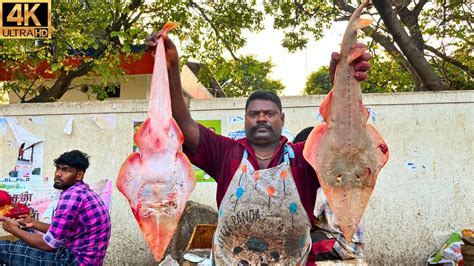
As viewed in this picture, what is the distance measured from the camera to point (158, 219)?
7.37 ft

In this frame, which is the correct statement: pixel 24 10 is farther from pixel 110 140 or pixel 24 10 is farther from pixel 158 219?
pixel 158 219

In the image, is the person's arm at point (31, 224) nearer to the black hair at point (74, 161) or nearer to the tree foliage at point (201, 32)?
the black hair at point (74, 161)

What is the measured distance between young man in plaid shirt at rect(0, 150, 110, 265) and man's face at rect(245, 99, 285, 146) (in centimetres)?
196

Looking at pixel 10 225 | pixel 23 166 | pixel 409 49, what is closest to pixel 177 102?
pixel 10 225

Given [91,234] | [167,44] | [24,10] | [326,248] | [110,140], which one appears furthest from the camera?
[24,10]

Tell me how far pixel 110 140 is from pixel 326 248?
154 inches

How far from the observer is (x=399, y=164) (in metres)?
6.14

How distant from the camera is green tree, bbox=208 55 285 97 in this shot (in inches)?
360

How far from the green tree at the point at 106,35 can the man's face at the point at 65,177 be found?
417cm

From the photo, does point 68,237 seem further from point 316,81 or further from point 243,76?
point 316,81

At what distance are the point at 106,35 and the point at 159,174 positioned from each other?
7.44 metres

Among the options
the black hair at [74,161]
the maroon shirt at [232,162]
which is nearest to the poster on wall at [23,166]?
the black hair at [74,161]

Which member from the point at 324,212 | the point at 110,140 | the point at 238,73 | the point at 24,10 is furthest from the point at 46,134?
the point at 324,212

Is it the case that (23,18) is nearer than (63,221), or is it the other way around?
(63,221)
